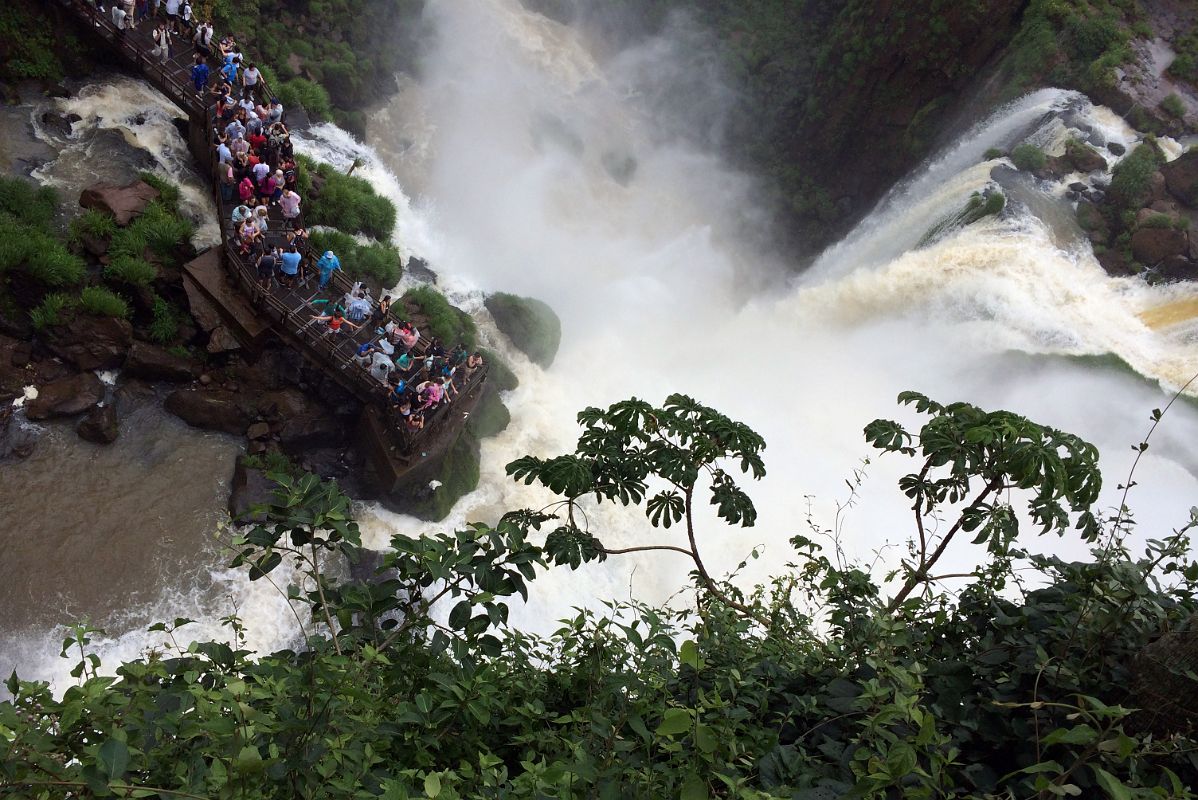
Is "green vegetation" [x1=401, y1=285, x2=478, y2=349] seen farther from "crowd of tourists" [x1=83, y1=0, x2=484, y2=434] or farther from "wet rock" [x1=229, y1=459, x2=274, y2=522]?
"wet rock" [x1=229, y1=459, x2=274, y2=522]

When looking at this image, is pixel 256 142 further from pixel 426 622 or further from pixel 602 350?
pixel 426 622

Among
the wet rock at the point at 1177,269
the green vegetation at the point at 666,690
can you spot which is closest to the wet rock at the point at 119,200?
the green vegetation at the point at 666,690

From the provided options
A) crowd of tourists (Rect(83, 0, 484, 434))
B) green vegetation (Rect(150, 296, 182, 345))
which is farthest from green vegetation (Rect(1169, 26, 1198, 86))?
green vegetation (Rect(150, 296, 182, 345))

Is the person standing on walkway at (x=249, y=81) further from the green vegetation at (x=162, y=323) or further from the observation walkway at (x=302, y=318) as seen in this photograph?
the green vegetation at (x=162, y=323)

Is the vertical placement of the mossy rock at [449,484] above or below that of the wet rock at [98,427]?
above

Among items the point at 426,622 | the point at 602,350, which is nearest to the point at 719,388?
the point at 602,350

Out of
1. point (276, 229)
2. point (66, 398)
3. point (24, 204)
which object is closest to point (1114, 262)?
point (276, 229)

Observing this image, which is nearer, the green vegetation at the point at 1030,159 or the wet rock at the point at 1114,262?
the wet rock at the point at 1114,262
